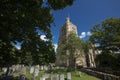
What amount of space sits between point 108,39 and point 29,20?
3050cm

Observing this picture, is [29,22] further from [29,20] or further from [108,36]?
[108,36]

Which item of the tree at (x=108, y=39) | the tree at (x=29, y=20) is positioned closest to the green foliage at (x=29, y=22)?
the tree at (x=29, y=20)

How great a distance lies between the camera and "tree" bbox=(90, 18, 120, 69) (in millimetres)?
34053

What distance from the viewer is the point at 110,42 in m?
35.3

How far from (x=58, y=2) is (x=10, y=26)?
3519 mm

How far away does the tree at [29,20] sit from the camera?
8.11m

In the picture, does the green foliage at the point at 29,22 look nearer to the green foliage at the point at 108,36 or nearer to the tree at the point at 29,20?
the tree at the point at 29,20

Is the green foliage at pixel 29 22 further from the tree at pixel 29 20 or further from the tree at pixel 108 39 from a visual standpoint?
the tree at pixel 108 39

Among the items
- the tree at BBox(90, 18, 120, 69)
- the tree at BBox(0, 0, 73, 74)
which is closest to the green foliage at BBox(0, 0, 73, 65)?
the tree at BBox(0, 0, 73, 74)

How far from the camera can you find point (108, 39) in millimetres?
35875

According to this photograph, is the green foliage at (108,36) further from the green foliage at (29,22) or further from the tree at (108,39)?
the green foliage at (29,22)

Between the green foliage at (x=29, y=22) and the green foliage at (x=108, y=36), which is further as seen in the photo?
the green foliage at (x=108, y=36)

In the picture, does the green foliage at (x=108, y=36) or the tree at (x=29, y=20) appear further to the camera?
the green foliage at (x=108, y=36)

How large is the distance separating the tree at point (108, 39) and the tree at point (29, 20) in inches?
1025
